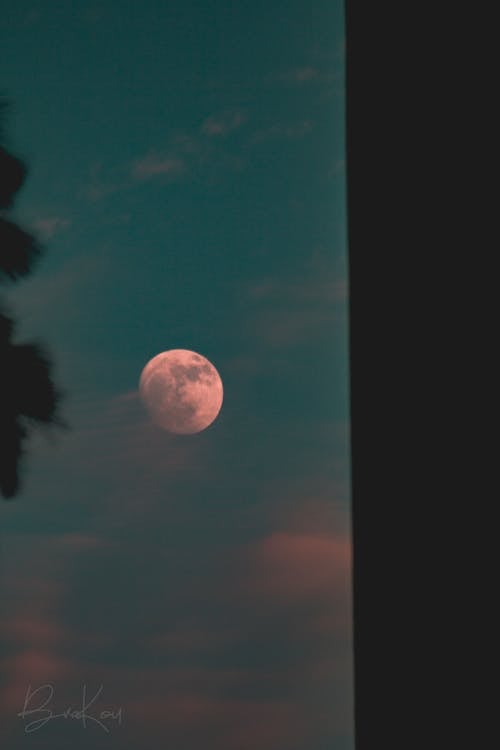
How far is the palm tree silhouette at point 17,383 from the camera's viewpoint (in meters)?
12.3

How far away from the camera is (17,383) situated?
12.3 meters

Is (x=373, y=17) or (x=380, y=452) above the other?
(x=373, y=17)

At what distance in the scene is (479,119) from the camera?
543cm

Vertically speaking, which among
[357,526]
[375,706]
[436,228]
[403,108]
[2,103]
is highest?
[2,103]

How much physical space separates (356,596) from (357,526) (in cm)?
49

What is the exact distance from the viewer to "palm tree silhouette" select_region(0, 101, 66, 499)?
40.3 feet

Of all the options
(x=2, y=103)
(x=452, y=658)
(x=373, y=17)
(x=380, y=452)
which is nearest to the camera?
(x=452, y=658)

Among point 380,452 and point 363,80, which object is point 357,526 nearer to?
point 380,452

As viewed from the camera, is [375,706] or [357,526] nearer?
[375,706]

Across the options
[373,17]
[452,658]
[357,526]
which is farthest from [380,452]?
[373,17]

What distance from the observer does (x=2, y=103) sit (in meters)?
12.3

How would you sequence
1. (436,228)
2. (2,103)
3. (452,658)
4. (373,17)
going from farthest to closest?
(2,103) < (373,17) < (436,228) < (452,658)

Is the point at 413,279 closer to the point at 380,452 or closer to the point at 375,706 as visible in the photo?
the point at 380,452

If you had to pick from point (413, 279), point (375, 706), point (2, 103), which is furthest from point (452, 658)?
point (2, 103)
